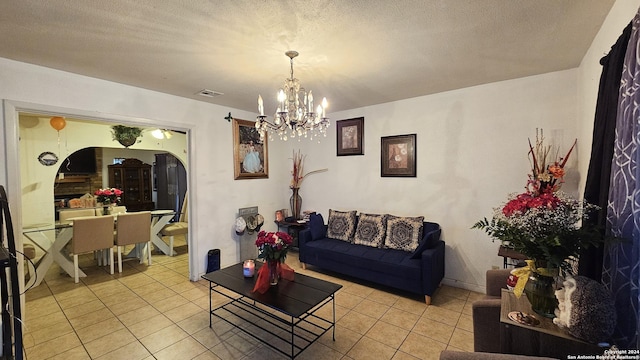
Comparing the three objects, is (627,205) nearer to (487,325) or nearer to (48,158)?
(487,325)

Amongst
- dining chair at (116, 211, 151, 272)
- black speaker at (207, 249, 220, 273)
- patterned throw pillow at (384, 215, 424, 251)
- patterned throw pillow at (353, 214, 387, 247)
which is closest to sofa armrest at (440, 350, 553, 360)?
patterned throw pillow at (384, 215, 424, 251)

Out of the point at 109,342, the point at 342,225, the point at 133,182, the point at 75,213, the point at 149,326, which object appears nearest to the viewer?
the point at 109,342

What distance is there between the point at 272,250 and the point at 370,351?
1.17 m

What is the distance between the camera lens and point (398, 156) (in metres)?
3.84

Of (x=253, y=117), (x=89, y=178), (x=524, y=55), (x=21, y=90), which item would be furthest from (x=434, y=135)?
(x=89, y=178)

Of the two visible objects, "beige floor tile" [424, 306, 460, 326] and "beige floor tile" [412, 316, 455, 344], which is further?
"beige floor tile" [424, 306, 460, 326]

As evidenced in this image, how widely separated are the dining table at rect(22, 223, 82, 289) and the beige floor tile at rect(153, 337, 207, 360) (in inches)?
103

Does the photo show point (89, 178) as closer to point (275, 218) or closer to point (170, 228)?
point (170, 228)

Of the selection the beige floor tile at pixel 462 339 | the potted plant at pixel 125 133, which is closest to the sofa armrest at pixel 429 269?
the beige floor tile at pixel 462 339

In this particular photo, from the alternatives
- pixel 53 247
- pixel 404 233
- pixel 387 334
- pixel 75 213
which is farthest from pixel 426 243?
pixel 75 213

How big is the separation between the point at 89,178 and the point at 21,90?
5180mm

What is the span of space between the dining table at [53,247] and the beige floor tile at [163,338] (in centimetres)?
230

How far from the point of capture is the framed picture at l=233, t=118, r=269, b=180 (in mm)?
4246

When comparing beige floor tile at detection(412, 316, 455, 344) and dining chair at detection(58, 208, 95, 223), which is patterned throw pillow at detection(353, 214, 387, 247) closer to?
beige floor tile at detection(412, 316, 455, 344)
